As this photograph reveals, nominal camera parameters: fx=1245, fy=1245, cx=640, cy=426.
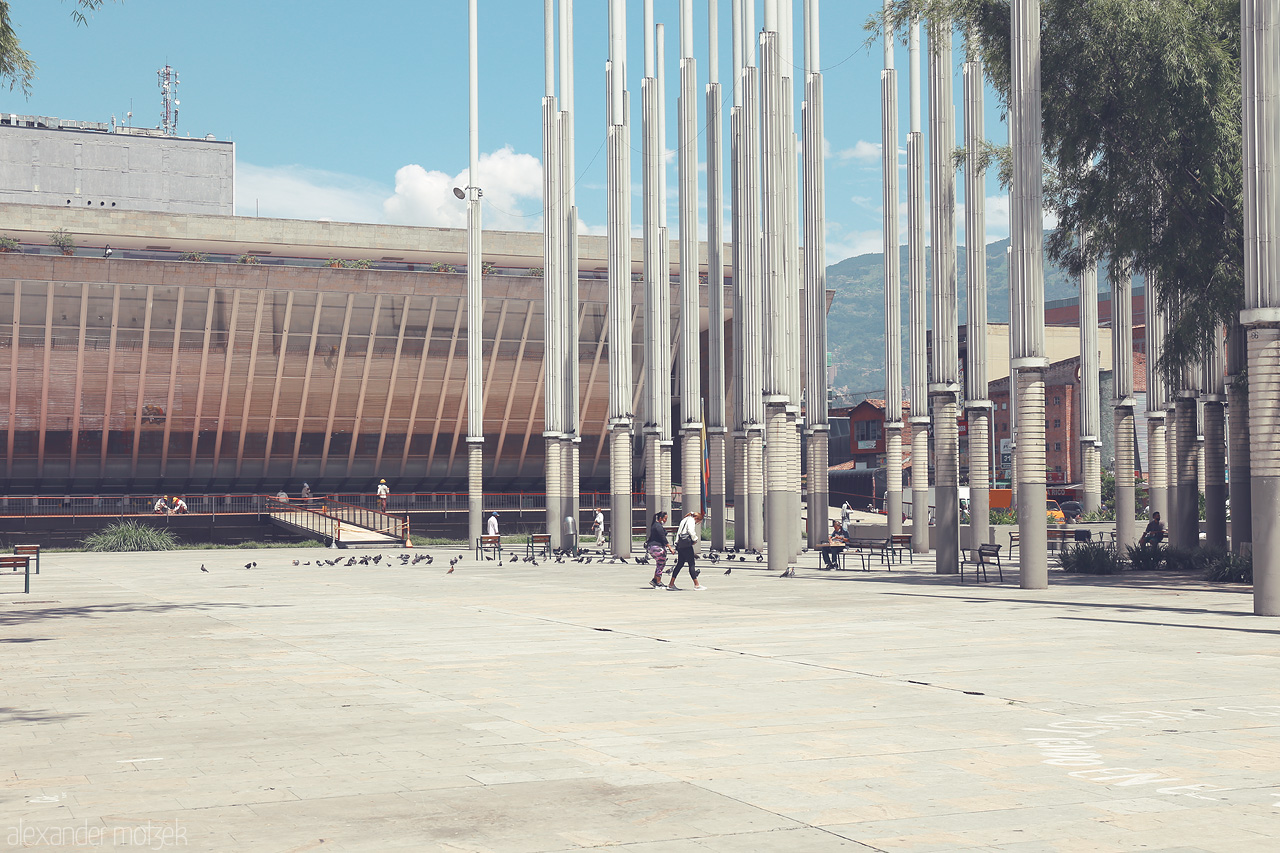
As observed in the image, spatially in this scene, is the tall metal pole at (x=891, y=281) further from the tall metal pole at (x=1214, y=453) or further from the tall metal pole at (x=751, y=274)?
the tall metal pole at (x=1214, y=453)

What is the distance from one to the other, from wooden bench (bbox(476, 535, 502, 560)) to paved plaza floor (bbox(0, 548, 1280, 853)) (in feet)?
72.4

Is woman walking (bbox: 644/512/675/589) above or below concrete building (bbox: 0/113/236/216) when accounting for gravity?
below

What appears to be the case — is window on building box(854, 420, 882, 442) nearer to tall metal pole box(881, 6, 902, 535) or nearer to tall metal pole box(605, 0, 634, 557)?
tall metal pole box(881, 6, 902, 535)

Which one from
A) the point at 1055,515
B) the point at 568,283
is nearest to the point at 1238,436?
the point at 568,283

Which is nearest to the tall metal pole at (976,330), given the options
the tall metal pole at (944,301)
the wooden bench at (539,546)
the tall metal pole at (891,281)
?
the tall metal pole at (944,301)

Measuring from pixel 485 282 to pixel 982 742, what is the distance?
54.4m

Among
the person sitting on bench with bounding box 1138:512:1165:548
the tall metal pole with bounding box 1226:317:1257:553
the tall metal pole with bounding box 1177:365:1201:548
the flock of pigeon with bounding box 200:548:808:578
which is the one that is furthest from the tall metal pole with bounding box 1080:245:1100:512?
the tall metal pole with bounding box 1226:317:1257:553

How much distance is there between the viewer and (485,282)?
6128 centimetres

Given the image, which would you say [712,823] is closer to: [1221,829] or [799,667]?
[1221,829]

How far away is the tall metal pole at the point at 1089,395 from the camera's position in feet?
166

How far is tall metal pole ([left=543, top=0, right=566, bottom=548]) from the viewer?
4706 centimetres

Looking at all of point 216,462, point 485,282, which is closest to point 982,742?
point 485,282

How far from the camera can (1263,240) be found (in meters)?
19.1

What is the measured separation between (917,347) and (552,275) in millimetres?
13975
